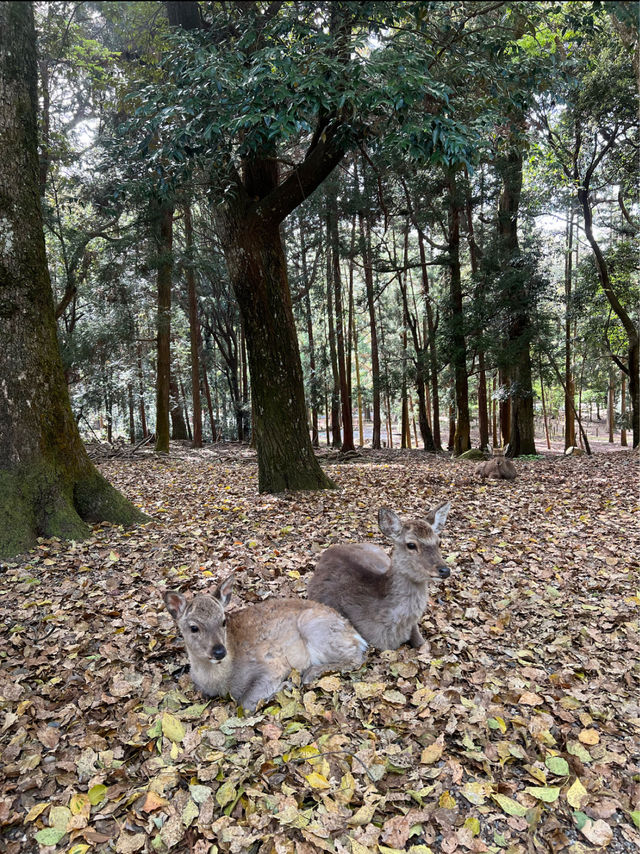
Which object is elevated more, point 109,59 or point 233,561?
point 109,59

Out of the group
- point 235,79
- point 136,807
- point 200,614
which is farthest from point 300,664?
point 235,79

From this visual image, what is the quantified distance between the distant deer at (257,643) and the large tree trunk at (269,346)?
524 cm

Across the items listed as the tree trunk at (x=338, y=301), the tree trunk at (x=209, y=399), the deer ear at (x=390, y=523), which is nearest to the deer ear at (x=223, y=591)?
the deer ear at (x=390, y=523)

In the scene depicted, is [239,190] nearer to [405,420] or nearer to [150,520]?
[150,520]

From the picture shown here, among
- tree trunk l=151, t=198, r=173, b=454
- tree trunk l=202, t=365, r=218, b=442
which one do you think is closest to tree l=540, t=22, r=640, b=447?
tree trunk l=151, t=198, r=173, b=454

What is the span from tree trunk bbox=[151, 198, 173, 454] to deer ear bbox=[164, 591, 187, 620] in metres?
13.2

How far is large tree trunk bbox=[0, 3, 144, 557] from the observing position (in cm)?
570

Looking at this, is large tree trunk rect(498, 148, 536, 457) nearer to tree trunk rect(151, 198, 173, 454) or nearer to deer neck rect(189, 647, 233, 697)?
tree trunk rect(151, 198, 173, 454)

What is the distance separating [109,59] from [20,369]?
29.1ft

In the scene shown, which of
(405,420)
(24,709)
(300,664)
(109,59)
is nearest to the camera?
(24,709)

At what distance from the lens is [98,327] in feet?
57.5

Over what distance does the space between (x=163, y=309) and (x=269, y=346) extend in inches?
332

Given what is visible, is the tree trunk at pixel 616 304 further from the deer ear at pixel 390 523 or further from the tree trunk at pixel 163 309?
the deer ear at pixel 390 523

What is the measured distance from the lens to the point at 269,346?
28.8 ft
